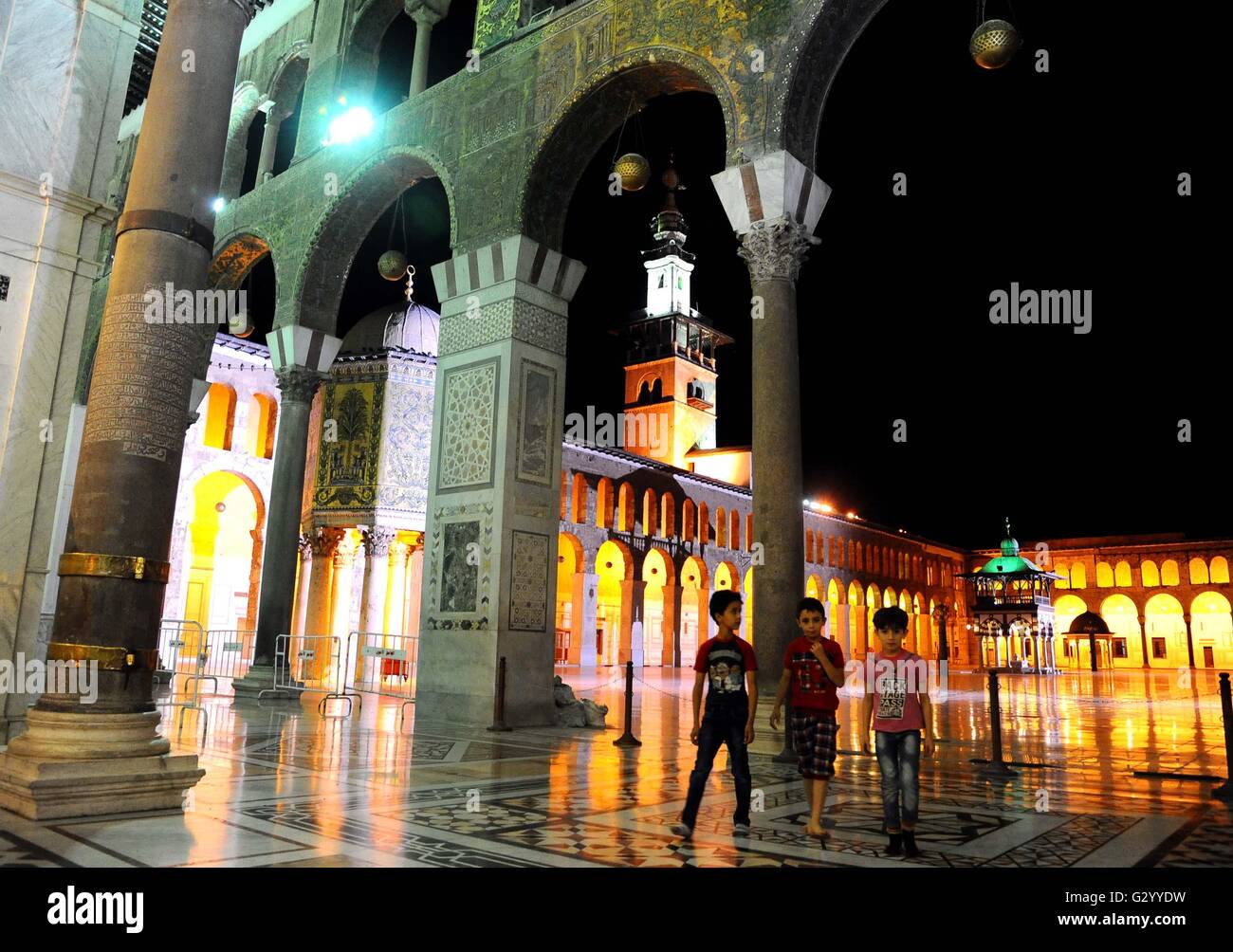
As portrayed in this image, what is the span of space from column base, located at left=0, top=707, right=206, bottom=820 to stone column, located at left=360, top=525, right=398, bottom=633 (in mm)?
15067

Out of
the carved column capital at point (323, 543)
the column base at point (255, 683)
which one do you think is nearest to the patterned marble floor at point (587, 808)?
the column base at point (255, 683)

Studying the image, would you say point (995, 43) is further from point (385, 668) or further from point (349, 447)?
point (349, 447)

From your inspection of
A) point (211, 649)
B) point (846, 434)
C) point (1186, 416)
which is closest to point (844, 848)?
point (211, 649)

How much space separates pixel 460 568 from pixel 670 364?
41.1 meters

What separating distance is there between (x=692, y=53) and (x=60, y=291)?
20.9 ft

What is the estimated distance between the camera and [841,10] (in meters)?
8.65

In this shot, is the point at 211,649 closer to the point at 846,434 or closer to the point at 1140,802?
the point at 1140,802

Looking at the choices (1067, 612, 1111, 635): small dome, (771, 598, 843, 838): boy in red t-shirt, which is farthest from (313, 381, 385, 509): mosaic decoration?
(1067, 612, 1111, 635): small dome

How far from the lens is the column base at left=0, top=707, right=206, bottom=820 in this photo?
425 cm

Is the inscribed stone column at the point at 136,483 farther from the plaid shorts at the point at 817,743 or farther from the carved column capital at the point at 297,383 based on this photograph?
the carved column capital at the point at 297,383

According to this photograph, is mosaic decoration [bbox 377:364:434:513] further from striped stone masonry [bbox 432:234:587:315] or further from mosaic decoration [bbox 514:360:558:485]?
mosaic decoration [bbox 514:360:558:485]

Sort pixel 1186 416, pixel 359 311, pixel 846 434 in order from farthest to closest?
pixel 846 434 → pixel 1186 416 → pixel 359 311

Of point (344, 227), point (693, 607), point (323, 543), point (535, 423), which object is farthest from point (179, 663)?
point (693, 607)

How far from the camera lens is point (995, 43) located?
769 cm
